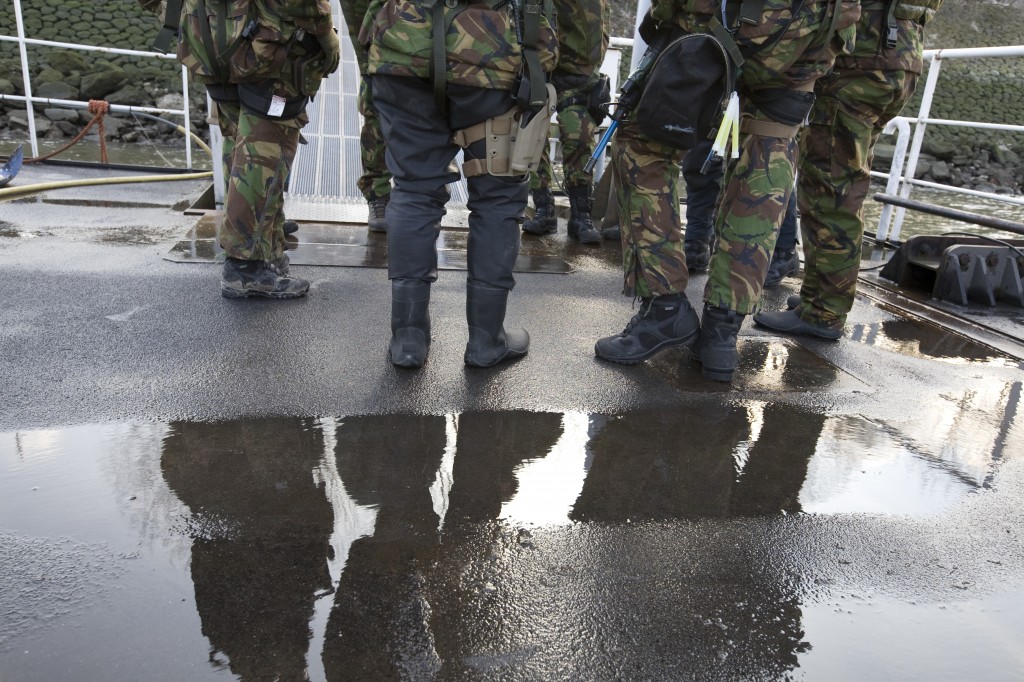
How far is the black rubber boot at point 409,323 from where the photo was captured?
251 centimetres

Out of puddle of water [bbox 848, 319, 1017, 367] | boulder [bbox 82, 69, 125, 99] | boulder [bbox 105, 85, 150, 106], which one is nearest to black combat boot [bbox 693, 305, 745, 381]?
puddle of water [bbox 848, 319, 1017, 367]

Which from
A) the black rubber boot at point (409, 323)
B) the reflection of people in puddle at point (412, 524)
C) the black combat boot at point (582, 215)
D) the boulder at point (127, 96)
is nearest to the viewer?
the reflection of people in puddle at point (412, 524)

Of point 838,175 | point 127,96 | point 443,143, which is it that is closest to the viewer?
point 443,143

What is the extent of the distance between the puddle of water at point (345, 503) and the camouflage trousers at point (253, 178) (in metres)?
1.26

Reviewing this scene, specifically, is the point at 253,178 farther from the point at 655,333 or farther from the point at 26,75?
the point at 26,75

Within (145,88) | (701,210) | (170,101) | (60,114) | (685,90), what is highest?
(685,90)

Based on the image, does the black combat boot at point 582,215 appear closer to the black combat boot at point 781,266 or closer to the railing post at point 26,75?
the black combat boot at point 781,266

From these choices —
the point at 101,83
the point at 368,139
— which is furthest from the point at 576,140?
the point at 101,83

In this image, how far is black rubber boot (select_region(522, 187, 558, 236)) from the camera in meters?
4.71

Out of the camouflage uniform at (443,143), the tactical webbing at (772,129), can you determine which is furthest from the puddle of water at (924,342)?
the camouflage uniform at (443,143)

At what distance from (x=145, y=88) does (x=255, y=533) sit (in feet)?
88.8

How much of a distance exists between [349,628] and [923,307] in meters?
3.31

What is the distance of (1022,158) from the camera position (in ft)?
93.0

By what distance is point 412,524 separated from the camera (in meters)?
1.64
